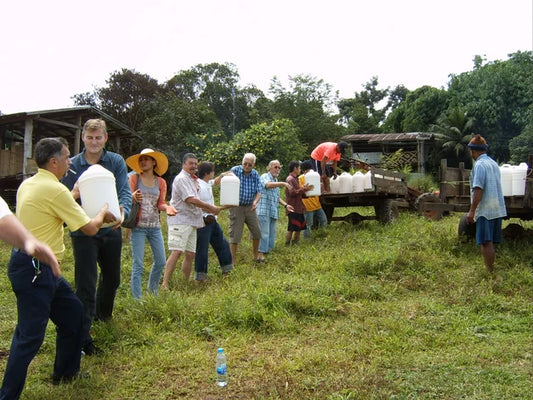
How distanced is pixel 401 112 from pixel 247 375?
36.3 meters

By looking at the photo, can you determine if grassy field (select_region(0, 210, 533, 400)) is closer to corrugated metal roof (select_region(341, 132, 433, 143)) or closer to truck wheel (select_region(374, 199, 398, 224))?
truck wheel (select_region(374, 199, 398, 224))

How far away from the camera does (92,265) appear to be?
401 centimetres

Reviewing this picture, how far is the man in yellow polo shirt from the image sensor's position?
3043mm

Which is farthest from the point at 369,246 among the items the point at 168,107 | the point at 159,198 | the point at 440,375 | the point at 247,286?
the point at 168,107

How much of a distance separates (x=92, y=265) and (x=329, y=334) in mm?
2085

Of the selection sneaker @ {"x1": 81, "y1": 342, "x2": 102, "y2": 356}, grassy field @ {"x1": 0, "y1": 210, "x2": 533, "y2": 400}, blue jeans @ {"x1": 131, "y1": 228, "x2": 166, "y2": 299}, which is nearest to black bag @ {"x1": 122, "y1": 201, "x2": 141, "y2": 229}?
blue jeans @ {"x1": 131, "y1": 228, "x2": 166, "y2": 299}

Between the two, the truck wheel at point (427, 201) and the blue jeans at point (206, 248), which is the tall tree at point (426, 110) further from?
the blue jeans at point (206, 248)

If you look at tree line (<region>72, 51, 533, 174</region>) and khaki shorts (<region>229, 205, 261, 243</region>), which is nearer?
khaki shorts (<region>229, 205, 261, 243</region>)

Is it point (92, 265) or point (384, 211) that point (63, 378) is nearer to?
point (92, 265)

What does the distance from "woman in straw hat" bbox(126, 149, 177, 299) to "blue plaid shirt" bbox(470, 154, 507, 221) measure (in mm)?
3743

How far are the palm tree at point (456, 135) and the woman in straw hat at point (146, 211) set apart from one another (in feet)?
90.4

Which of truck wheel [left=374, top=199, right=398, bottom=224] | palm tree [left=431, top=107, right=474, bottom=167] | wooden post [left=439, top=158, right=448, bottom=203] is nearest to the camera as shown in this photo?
wooden post [left=439, top=158, right=448, bottom=203]

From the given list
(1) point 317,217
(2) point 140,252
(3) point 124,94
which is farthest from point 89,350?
(3) point 124,94

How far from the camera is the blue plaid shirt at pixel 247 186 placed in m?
7.57
